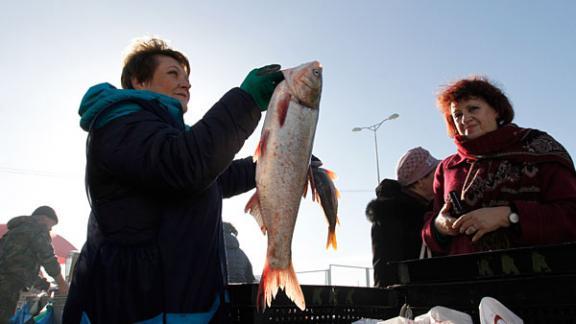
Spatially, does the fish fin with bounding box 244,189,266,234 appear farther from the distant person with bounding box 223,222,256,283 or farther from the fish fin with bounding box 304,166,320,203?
the distant person with bounding box 223,222,256,283

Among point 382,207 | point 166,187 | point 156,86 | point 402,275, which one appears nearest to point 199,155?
point 166,187

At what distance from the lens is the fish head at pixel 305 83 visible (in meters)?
2.13

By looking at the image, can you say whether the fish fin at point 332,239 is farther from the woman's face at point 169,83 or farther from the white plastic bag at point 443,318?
the woman's face at point 169,83

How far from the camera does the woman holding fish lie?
179cm

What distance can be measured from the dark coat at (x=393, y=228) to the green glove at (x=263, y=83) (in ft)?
7.50

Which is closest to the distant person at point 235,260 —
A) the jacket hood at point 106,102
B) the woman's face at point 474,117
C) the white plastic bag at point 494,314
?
the woman's face at point 474,117

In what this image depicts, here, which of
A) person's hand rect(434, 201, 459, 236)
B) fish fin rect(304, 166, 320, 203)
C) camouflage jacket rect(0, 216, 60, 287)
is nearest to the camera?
fish fin rect(304, 166, 320, 203)

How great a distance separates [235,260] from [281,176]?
4.67 metres

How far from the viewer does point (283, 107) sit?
2078 millimetres

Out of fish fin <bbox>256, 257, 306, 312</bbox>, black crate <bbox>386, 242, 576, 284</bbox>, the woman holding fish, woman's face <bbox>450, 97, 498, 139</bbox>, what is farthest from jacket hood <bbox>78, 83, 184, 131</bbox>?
woman's face <bbox>450, 97, 498, 139</bbox>

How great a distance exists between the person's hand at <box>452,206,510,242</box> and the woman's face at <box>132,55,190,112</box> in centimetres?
180

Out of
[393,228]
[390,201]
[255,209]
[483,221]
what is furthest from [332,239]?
[390,201]

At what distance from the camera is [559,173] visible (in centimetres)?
279

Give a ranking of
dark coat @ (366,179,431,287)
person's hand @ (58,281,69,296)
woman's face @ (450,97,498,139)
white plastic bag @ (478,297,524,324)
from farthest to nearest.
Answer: person's hand @ (58,281,69,296)
dark coat @ (366,179,431,287)
woman's face @ (450,97,498,139)
white plastic bag @ (478,297,524,324)
